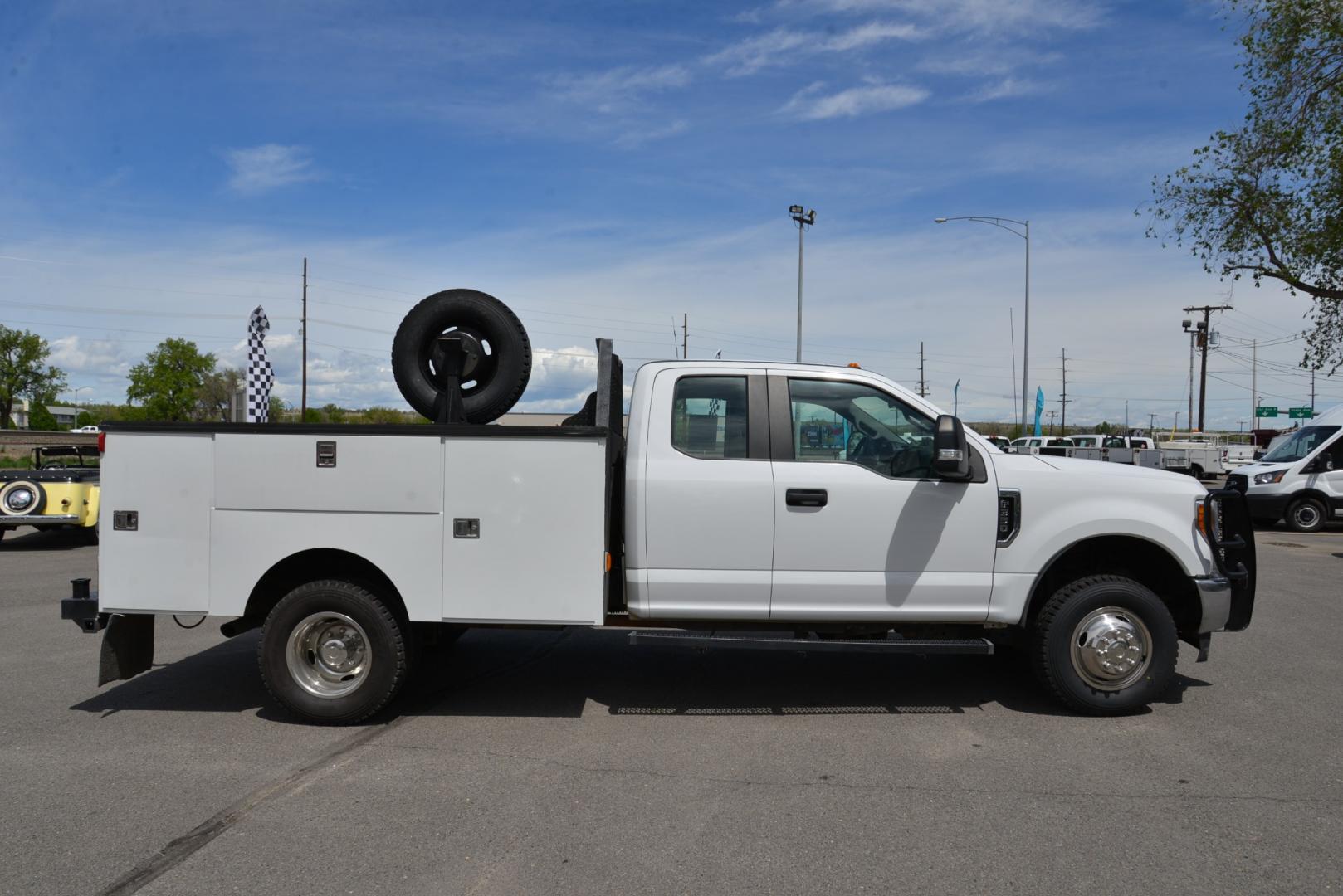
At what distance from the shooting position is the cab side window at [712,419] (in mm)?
5559

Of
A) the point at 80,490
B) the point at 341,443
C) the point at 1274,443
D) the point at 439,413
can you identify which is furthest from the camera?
the point at 1274,443

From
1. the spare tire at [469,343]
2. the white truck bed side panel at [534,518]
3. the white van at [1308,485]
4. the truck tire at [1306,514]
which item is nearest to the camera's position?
the white truck bed side panel at [534,518]

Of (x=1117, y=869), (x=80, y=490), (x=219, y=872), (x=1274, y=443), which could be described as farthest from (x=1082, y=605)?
(x=1274, y=443)

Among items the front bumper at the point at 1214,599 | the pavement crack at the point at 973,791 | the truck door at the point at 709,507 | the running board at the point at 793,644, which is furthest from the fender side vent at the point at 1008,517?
the pavement crack at the point at 973,791

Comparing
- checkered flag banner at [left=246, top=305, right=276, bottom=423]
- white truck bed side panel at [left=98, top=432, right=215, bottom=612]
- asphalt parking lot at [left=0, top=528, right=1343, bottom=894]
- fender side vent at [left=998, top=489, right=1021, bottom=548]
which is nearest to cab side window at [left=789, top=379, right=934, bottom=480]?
fender side vent at [left=998, top=489, right=1021, bottom=548]

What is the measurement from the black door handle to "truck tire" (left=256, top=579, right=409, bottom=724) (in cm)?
232

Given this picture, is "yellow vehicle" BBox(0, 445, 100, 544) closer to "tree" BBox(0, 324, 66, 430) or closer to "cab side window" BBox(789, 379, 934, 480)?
"cab side window" BBox(789, 379, 934, 480)

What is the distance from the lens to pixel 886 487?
5.46 metres

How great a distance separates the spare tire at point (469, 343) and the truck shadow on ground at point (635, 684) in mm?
1849

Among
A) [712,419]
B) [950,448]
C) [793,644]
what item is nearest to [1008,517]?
[950,448]

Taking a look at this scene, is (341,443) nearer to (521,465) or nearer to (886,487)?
(521,465)

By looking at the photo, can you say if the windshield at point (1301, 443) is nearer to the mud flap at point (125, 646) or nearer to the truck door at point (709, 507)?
the truck door at point (709, 507)

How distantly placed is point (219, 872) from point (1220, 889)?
3.75 m

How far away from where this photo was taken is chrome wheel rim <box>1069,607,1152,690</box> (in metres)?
5.56
